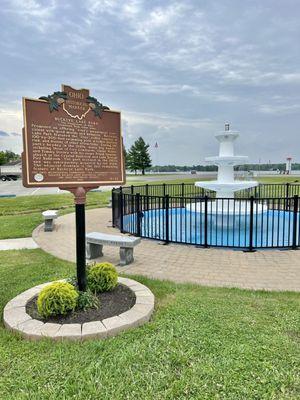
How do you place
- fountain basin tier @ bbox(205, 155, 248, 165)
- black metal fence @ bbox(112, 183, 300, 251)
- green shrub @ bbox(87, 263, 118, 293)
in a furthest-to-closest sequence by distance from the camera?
fountain basin tier @ bbox(205, 155, 248, 165), black metal fence @ bbox(112, 183, 300, 251), green shrub @ bbox(87, 263, 118, 293)

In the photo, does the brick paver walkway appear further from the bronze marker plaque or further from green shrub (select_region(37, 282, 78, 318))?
the bronze marker plaque

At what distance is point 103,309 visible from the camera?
412 centimetres

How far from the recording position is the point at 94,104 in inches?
168

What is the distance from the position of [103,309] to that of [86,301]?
0.25m

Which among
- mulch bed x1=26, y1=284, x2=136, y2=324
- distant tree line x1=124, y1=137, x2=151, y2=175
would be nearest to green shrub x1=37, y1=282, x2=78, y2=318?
mulch bed x1=26, y1=284, x2=136, y2=324

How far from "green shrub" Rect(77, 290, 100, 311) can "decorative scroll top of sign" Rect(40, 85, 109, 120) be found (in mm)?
2363

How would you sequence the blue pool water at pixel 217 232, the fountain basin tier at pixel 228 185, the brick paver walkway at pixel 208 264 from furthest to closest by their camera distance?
the fountain basin tier at pixel 228 185, the blue pool water at pixel 217 232, the brick paver walkway at pixel 208 264

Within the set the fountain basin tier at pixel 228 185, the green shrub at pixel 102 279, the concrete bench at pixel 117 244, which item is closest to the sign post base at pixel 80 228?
the green shrub at pixel 102 279

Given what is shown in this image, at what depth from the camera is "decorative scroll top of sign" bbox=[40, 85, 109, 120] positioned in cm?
392

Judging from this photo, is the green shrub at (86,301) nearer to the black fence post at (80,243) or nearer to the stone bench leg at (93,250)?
the black fence post at (80,243)

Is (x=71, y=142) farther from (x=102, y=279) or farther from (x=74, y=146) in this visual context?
(x=102, y=279)

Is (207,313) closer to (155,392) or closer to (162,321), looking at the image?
(162,321)

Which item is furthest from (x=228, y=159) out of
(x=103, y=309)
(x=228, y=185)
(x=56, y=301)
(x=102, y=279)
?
(x=56, y=301)

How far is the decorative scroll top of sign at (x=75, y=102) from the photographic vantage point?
3.92 m
